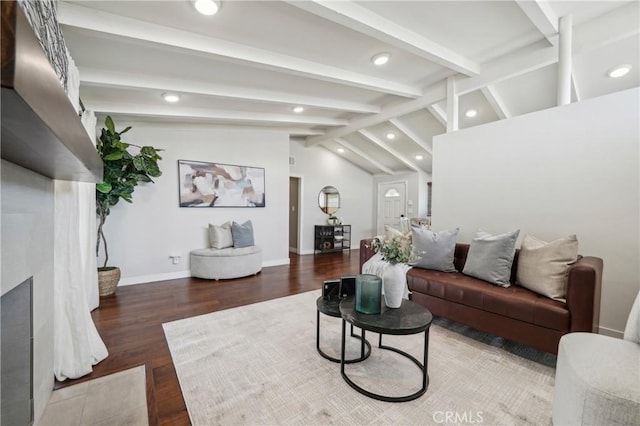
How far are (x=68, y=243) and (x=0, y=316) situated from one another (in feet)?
3.00

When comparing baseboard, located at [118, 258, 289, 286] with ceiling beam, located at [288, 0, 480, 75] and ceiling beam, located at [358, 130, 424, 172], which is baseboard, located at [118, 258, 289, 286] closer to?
ceiling beam, located at [288, 0, 480, 75]

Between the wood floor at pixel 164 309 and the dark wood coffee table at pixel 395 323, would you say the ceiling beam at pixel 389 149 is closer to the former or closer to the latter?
the wood floor at pixel 164 309

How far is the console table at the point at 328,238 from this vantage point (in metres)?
6.82

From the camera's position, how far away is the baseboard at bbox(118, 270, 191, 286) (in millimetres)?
4016

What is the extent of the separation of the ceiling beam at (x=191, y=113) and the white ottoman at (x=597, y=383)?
4205 millimetres

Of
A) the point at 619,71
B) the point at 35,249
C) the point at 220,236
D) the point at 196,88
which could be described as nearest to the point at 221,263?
the point at 220,236

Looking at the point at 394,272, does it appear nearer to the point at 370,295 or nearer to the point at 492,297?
the point at 370,295

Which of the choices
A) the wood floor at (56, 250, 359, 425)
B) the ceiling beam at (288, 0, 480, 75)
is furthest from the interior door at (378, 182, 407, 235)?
the ceiling beam at (288, 0, 480, 75)

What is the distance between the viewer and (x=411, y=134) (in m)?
5.21

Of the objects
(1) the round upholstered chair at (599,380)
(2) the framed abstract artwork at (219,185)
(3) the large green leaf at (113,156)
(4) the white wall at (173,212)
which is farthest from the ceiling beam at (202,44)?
(1) the round upholstered chair at (599,380)

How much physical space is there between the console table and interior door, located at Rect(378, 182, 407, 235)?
1.42m

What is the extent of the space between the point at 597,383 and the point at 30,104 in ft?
6.78

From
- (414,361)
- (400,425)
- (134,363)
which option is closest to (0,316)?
(134,363)

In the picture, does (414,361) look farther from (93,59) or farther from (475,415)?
(93,59)
